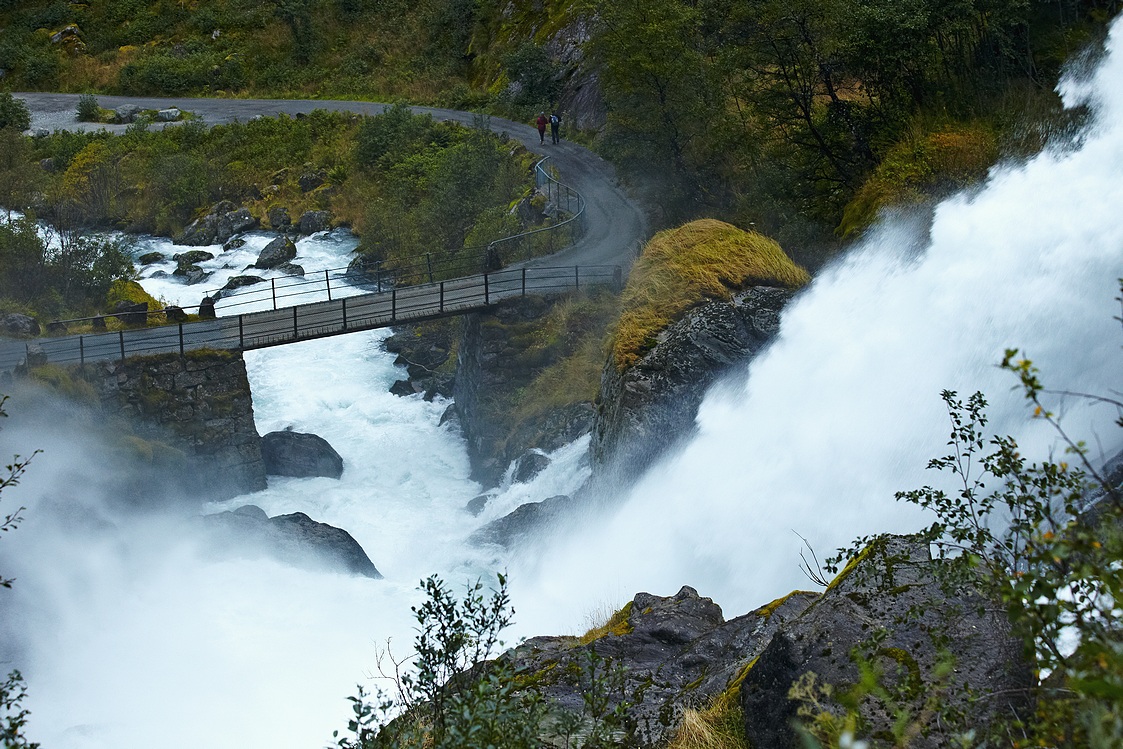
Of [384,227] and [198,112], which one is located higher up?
[384,227]

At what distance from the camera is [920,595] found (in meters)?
7.00

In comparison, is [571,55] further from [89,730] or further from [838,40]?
[89,730]

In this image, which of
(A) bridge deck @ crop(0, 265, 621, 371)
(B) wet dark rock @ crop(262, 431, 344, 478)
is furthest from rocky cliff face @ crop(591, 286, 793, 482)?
(B) wet dark rock @ crop(262, 431, 344, 478)

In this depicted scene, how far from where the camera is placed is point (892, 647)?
256 inches

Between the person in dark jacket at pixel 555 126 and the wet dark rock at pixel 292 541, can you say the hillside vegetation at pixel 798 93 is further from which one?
the wet dark rock at pixel 292 541

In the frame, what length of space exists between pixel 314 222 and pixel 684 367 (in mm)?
25373

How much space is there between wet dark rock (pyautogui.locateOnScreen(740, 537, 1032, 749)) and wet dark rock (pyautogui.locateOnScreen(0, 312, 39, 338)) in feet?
66.9

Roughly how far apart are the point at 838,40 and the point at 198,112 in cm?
3873

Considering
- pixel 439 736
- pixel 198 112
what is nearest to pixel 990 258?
pixel 439 736

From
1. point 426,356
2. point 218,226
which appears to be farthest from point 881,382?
point 218,226

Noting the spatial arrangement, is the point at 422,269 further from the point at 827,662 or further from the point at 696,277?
the point at 827,662

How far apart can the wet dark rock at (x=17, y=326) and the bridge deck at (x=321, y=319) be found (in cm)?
45

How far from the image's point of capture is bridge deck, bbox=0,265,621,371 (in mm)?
21828

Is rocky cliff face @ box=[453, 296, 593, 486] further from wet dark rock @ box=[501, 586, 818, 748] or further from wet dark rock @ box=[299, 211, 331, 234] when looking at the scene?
wet dark rock @ box=[299, 211, 331, 234]
